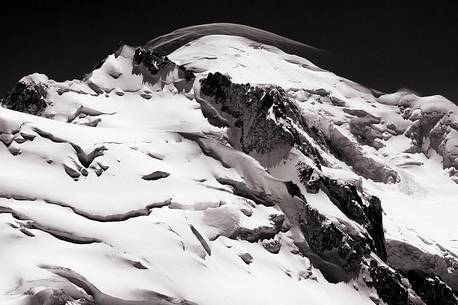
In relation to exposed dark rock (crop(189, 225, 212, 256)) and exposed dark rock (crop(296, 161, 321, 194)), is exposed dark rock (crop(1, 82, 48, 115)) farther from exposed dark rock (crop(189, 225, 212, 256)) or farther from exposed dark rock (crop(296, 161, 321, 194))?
exposed dark rock (crop(189, 225, 212, 256))

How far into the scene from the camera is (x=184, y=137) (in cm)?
5712

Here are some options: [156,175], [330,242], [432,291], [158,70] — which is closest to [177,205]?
[156,175]

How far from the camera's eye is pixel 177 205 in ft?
157

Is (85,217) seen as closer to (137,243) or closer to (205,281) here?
(137,243)

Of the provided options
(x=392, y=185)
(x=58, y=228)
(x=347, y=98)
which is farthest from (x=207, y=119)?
(x=347, y=98)

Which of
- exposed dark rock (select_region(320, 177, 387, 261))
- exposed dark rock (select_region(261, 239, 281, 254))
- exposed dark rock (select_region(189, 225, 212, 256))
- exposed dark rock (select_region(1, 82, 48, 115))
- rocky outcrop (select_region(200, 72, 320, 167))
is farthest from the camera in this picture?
exposed dark rock (select_region(1, 82, 48, 115))

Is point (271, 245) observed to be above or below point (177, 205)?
below

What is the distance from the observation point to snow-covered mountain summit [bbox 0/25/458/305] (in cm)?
3950

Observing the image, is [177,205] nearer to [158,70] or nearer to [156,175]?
[156,175]

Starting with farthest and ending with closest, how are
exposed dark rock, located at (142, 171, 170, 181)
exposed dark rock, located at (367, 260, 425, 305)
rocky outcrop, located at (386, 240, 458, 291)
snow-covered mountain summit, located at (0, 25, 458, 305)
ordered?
rocky outcrop, located at (386, 240, 458, 291)
exposed dark rock, located at (367, 260, 425, 305)
exposed dark rock, located at (142, 171, 170, 181)
snow-covered mountain summit, located at (0, 25, 458, 305)


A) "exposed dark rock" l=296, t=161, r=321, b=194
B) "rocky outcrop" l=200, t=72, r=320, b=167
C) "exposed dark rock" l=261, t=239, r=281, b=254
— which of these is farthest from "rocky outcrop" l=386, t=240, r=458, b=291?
"exposed dark rock" l=261, t=239, r=281, b=254

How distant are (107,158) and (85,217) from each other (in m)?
8.37

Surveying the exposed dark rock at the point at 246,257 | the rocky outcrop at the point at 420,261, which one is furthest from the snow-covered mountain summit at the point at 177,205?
the rocky outcrop at the point at 420,261

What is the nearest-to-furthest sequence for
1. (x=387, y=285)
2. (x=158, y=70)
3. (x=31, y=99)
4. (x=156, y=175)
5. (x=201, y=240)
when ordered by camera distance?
(x=201, y=240) < (x=156, y=175) < (x=387, y=285) < (x=31, y=99) < (x=158, y=70)
